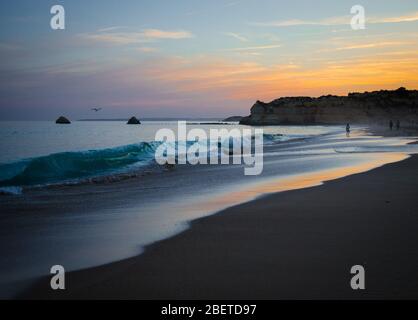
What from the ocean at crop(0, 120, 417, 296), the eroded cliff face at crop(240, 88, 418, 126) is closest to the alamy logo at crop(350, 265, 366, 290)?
the ocean at crop(0, 120, 417, 296)

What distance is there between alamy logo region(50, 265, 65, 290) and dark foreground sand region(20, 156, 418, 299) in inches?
3.2

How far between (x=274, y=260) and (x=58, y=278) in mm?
2441

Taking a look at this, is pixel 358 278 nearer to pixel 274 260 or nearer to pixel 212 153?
pixel 274 260

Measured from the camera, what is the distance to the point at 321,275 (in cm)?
447

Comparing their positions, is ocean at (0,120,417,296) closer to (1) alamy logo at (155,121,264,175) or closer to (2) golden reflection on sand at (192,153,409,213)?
(2) golden reflection on sand at (192,153,409,213)

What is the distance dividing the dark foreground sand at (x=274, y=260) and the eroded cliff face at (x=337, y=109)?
461 feet

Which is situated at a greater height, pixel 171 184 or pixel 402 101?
pixel 402 101

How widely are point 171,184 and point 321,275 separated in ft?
28.8

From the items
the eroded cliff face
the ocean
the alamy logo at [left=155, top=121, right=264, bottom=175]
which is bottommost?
the ocean

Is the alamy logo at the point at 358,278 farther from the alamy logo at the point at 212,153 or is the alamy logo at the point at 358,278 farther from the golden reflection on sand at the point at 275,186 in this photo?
the alamy logo at the point at 212,153

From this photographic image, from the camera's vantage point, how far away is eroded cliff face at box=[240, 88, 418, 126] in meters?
142

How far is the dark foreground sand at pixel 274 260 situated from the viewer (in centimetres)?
415
